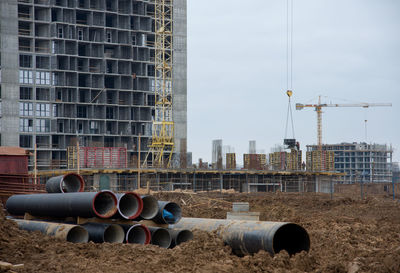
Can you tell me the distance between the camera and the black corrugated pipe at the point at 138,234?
54.2 ft

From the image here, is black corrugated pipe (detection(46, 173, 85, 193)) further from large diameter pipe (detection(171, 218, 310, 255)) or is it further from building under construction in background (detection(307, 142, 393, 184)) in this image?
building under construction in background (detection(307, 142, 393, 184))

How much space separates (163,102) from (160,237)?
6329 centimetres

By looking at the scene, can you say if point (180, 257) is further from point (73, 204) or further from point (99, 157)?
point (99, 157)

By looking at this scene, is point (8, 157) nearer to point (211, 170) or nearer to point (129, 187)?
point (129, 187)

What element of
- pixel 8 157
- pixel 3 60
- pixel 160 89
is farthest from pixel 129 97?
pixel 8 157

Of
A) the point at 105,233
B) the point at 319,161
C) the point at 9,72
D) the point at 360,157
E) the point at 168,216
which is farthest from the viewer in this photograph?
the point at 360,157

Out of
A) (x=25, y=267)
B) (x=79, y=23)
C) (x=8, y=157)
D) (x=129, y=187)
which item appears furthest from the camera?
(x=79, y=23)

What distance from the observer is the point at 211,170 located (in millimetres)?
64188

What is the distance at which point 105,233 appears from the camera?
16.2m

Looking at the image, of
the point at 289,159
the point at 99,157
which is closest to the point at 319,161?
the point at 289,159

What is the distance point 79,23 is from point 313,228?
67.6 meters

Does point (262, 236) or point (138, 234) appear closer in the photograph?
point (262, 236)

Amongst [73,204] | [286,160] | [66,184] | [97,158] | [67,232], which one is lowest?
[67,232]

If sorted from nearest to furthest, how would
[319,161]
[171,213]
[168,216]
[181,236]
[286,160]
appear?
[181,236], [168,216], [171,213], [319,161], [286,160]
